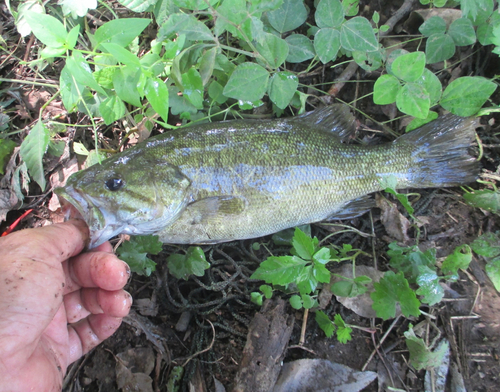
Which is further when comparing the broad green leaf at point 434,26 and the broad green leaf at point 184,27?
the broad green leaf at point 434,26

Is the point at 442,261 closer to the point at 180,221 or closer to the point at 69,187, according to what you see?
the point at 180,221

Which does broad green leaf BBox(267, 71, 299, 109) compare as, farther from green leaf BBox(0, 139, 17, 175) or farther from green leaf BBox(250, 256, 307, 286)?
green leaf BBox(0, 139, 17, 175)

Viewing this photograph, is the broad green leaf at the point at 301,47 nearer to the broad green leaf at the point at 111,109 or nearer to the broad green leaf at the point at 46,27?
the broad green leaf at the point at 111,109

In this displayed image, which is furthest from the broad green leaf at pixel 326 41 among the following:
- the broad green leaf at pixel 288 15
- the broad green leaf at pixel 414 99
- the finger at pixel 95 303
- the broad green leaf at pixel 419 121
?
the finger at pixel 95 303

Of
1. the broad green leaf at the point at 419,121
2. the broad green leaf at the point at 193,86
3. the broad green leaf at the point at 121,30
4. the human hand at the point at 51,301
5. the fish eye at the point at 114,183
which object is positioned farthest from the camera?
the broad green leaf at the point at 419,121

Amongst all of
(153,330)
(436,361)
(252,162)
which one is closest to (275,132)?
(252,162)

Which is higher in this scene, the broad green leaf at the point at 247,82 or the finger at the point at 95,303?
the broad green leaf at the point at 247,82

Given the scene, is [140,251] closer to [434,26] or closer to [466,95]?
[466,95]

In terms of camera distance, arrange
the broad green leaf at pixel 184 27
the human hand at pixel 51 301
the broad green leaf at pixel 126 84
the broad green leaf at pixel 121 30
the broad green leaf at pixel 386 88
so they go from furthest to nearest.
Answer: the broad green leaf at pixel 386 88 < the broad green leaf at pixel 126 84 < the broad green leaf at pixel 184 27 < the broad green leaf at pixel 121 30 < the human hand at pixel 51 301
